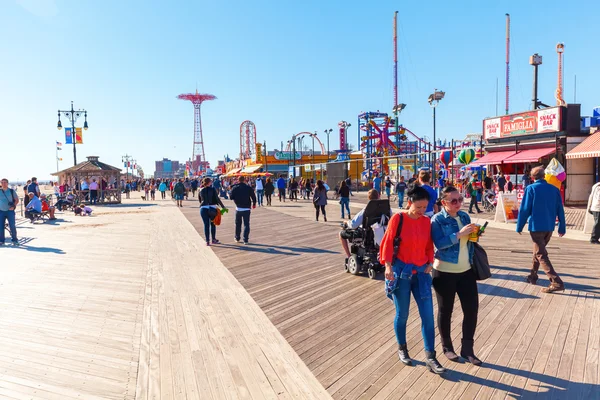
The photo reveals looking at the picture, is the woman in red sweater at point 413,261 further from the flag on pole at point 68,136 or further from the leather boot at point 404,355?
the flag on pole at point 68,136

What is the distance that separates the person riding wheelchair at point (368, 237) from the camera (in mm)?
6617

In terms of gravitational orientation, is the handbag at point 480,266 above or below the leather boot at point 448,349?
above

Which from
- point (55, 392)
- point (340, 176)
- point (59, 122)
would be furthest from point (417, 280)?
point (59, 122)

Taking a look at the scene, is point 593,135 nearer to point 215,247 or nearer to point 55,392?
point 215,247

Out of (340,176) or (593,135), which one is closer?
(593,135)

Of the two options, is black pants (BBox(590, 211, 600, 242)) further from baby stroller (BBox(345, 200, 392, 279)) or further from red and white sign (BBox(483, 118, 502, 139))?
red and white sign (BBox(483, 118, 502, 139))

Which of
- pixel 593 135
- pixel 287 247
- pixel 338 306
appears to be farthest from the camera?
pixel 593 135

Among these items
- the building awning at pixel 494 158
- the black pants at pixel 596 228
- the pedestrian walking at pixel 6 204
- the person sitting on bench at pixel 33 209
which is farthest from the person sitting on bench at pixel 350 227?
the building awning at pixel 494 158

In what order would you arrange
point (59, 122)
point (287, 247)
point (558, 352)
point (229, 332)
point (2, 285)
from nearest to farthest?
1. point (558, 352)
2. point (229, 332)
3. point (2, 285)
4. point (287, 247)
5. point (59, 122)

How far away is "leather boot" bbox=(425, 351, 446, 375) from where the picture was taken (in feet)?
11.4

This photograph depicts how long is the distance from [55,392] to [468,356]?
11.2 ft

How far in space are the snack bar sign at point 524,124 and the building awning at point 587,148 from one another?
119 centimetres

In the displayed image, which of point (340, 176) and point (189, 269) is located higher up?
point (340, 176)

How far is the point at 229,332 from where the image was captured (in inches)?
180
